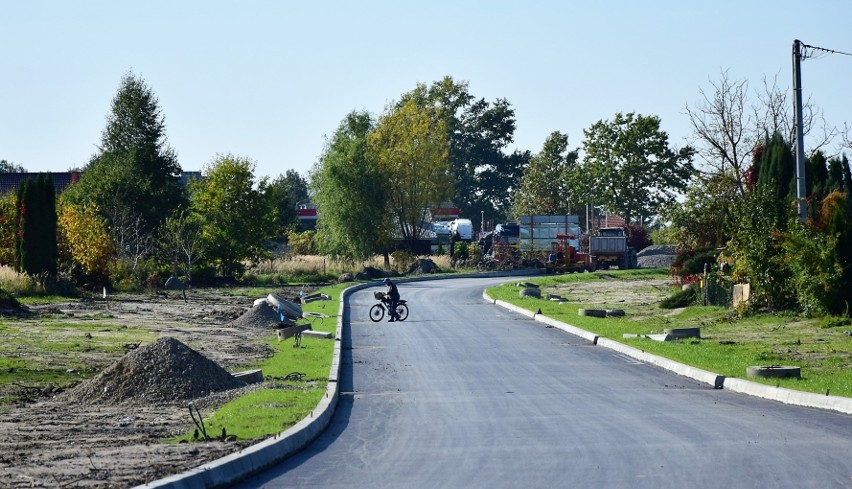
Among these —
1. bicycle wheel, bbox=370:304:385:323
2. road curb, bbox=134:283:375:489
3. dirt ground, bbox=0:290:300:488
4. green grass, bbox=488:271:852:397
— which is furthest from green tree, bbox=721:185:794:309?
road curb, bbox=134:283:375:489

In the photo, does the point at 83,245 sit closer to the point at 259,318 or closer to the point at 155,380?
the point at 259,318

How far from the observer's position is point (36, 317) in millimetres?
34875

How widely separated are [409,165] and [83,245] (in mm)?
41972

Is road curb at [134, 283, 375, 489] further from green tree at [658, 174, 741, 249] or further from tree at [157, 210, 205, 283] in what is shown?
tree at [157, 210, 205, 283]

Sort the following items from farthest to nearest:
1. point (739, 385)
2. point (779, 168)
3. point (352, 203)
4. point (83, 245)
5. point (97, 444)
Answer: point (352, 203)
point (83, 245)
point (779, 168)
point (739, 385)
point (97, 444)

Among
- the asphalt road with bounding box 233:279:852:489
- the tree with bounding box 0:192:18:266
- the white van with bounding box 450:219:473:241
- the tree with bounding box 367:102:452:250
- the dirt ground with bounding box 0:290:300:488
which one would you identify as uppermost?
the tree with bounding box 367:102:452:250

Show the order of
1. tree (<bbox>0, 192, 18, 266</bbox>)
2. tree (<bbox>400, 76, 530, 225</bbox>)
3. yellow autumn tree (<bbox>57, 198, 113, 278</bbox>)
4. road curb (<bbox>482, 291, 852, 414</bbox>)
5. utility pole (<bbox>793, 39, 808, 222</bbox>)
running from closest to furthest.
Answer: road curb (<bbox>482, 291, 852, 414</bbox>) → utility pole (<bbox>793, 39, 808, 222</bbox>) → tree (<bbox>0, 192, 18, 266</bbox>) → yellow autumn tree (<bbox>57, 198, 113, 278</bbox>) → tree (<bbox>400, 76, 530, 225</bbox>)

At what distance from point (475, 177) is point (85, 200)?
8034 cm

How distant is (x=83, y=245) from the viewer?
5266cm

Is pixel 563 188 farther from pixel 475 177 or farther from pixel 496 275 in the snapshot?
pixel 496 275

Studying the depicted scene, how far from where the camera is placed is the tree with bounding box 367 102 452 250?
91.7 meters

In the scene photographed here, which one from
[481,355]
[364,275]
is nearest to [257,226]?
[364,275]

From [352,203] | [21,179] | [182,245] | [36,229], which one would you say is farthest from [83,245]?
[21,179]

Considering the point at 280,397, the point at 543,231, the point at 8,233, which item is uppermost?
the point at 543,231
